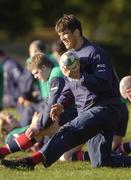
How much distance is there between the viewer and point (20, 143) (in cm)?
1034

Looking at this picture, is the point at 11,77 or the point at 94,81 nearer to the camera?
the point at 94,81

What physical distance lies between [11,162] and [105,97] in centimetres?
133

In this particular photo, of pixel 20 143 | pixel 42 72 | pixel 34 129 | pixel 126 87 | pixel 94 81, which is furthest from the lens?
pixel 42 72

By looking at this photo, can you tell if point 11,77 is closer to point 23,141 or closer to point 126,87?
point 23,141

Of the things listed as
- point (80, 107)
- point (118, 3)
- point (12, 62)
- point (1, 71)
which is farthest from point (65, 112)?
point (118, 3)

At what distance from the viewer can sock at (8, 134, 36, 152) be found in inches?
406

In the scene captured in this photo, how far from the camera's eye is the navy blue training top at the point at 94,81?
29.7 ft

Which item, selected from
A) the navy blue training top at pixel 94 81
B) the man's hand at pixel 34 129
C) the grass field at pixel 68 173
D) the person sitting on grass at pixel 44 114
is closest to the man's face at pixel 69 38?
the navy blue training top at pixel 94 81

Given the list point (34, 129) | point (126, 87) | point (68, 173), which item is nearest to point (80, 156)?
point (34, 129)

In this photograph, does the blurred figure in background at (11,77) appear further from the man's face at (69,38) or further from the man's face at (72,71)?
the man's face at (72,71)

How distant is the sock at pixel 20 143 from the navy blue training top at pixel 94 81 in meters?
1.22

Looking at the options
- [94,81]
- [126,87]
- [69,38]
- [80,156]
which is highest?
[69,38]

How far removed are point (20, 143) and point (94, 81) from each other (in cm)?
178

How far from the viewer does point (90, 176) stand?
8.84m
